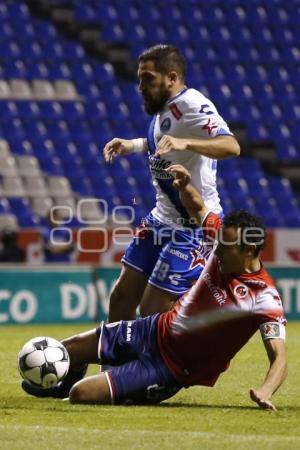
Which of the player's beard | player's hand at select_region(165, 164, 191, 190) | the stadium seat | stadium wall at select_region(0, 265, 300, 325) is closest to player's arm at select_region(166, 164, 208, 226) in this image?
player's hand at select_region(165, 164, 191, 190)

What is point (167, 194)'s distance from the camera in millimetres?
7656

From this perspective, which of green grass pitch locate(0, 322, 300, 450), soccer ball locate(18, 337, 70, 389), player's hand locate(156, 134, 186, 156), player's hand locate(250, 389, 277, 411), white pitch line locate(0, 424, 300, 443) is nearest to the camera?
green grass pitch locate(0, 322, 300, 450)

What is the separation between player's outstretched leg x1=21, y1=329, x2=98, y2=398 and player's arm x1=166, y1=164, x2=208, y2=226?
973 mm

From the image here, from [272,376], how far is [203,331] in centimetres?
53

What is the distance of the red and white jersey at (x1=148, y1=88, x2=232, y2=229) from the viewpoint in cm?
729

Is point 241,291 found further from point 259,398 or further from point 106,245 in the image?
point 106,245

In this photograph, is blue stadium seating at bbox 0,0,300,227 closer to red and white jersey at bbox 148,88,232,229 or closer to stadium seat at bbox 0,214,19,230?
stadium seat at bbox 0,214,19,230

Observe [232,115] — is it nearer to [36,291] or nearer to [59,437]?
[36,291]

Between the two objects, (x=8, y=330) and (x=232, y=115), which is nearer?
(x=8, y=330)

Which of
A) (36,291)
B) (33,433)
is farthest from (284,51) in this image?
(33,433)

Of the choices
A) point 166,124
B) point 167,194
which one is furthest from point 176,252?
point 166,124

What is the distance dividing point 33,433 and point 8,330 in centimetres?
898

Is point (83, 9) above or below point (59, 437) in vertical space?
above

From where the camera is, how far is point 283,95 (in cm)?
2397
